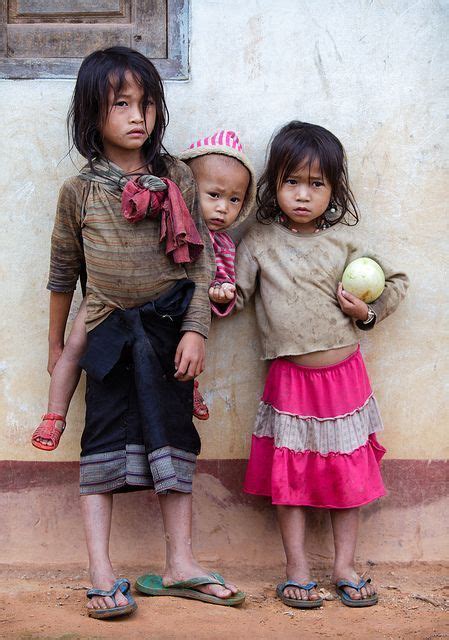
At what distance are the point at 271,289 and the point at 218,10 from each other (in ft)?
3.75

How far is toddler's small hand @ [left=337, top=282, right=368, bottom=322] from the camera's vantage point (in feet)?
11.6

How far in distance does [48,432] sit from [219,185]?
112cm

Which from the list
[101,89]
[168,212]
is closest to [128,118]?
[101,89]

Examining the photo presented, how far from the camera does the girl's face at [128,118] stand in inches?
130

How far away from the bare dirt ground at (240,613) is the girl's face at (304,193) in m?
1.46

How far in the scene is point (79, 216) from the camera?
132 inches

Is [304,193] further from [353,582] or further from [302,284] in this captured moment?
[353,582]

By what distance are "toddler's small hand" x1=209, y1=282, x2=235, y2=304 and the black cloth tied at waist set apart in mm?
142

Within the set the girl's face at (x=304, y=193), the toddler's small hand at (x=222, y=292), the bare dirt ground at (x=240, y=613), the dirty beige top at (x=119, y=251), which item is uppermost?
the girl's face at (x=304, y=193)

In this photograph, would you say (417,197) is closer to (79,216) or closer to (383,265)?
(383,265)

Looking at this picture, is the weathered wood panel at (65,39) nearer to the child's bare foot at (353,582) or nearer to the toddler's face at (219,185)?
the toddler's face at (219,185)

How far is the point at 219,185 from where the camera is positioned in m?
3.47

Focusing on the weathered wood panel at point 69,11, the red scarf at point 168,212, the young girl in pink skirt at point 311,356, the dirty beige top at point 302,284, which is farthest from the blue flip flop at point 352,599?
the weathered wood panel at point 69,11

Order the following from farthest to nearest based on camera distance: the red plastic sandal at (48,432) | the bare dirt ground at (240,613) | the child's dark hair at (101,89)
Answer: the red plastic sandal at (48,432) → the child's dark hair at (101,89) → the bare dirt ground at (240,613)
